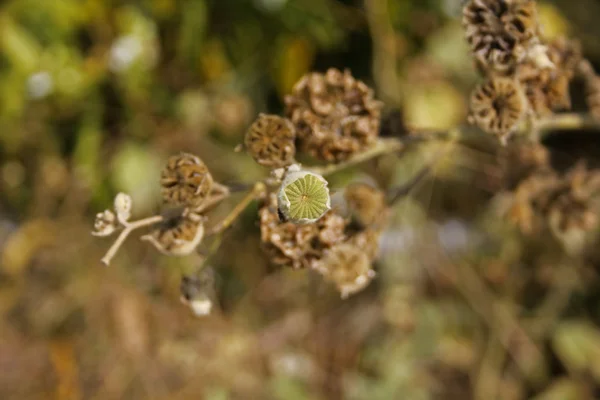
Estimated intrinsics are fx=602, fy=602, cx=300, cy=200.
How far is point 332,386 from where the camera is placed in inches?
82.5

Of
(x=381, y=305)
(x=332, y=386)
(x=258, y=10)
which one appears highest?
(x=258, y=10)

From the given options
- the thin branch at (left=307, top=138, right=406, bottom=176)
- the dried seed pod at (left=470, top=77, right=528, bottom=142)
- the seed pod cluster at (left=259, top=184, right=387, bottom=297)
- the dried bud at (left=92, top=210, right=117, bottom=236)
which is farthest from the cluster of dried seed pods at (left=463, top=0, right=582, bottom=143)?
the dried bud at (left=92, top=210, right=117, bottom=236)

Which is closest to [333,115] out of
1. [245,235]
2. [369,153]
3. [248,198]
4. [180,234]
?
[369,153]

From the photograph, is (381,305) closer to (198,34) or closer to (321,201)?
(198,34)

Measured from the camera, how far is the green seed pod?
2.41 feet

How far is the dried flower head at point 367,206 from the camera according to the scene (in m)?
1.05

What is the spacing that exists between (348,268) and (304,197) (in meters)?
0.31

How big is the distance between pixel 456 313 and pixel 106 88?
5.39 feet

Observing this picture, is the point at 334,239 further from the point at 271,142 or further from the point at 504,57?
the point at 504,57

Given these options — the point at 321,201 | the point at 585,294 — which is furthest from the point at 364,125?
the point at 585,294

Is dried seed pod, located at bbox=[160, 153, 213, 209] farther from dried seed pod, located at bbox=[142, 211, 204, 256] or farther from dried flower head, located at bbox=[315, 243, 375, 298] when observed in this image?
dried flower head, located at bbox=[315, 243, 375, 298]

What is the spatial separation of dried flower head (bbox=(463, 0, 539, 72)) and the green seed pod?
0.42 meters

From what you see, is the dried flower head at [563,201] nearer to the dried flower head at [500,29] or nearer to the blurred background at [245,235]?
the dried flower head at [500,29]

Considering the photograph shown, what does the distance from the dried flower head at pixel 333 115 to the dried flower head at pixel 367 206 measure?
0.33 feet
